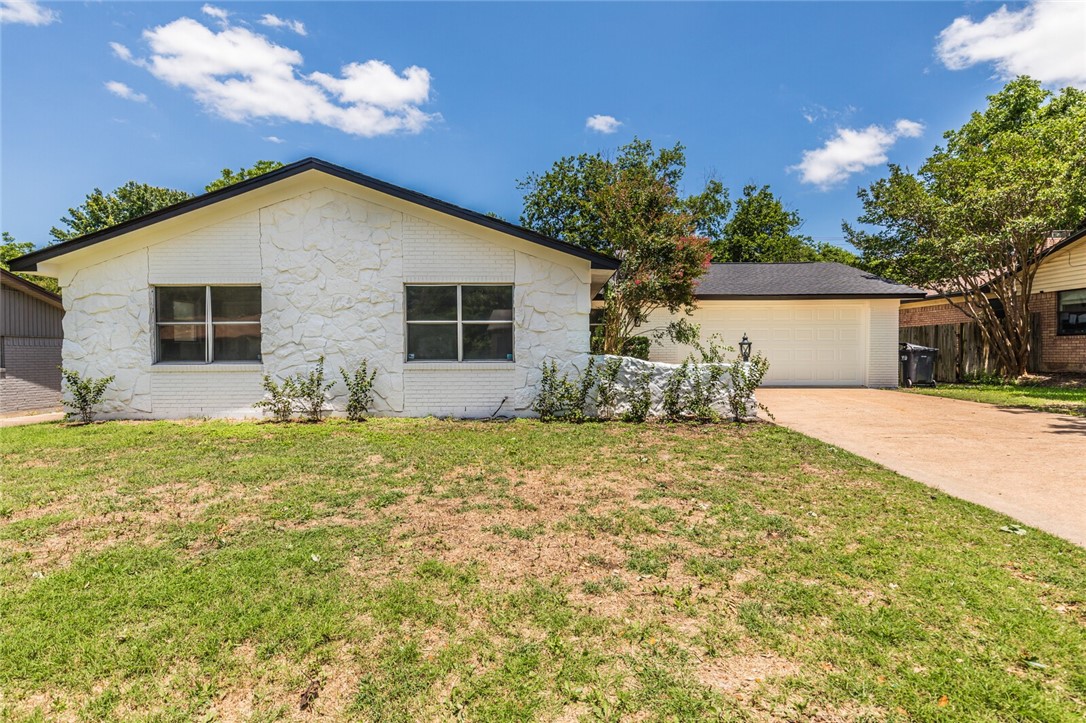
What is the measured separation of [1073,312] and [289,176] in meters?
22.3

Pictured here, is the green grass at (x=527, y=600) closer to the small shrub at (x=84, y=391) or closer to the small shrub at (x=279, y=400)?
the small shrub at (x=279, y=400)

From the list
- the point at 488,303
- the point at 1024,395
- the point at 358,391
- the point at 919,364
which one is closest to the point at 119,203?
the point at 358,391

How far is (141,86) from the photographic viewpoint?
37.3 ft

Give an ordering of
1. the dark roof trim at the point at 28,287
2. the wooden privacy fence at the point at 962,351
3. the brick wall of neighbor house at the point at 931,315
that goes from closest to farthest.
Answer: the dark roof trim at the point at 28,287 < the wooden privacy fence at the point at 962,351 < the brick wall of neighbor house at the point at 931,315

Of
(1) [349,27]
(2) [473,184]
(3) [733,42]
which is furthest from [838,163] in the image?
(1) [349,27]

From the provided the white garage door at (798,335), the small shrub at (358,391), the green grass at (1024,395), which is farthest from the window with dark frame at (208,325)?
the green grass at (1024,395)

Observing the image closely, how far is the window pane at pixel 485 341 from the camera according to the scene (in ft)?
30.6

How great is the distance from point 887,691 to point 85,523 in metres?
5.56

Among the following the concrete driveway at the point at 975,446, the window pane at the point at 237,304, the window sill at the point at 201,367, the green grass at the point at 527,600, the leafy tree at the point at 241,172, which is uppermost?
the leafy tree at the point at 241,172

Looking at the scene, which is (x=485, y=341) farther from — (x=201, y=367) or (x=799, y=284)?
(x=799, y=284)

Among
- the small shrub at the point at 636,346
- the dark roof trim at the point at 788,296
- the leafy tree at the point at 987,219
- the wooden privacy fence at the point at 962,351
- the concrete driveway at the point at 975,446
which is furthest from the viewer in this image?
the wooden privacy fence at the point at 962,351

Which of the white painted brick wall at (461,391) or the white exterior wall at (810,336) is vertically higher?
the white exterior wall at (810,336)

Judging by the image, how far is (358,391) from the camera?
8945 mm

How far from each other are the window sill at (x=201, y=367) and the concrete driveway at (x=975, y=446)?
9992 millimetres
